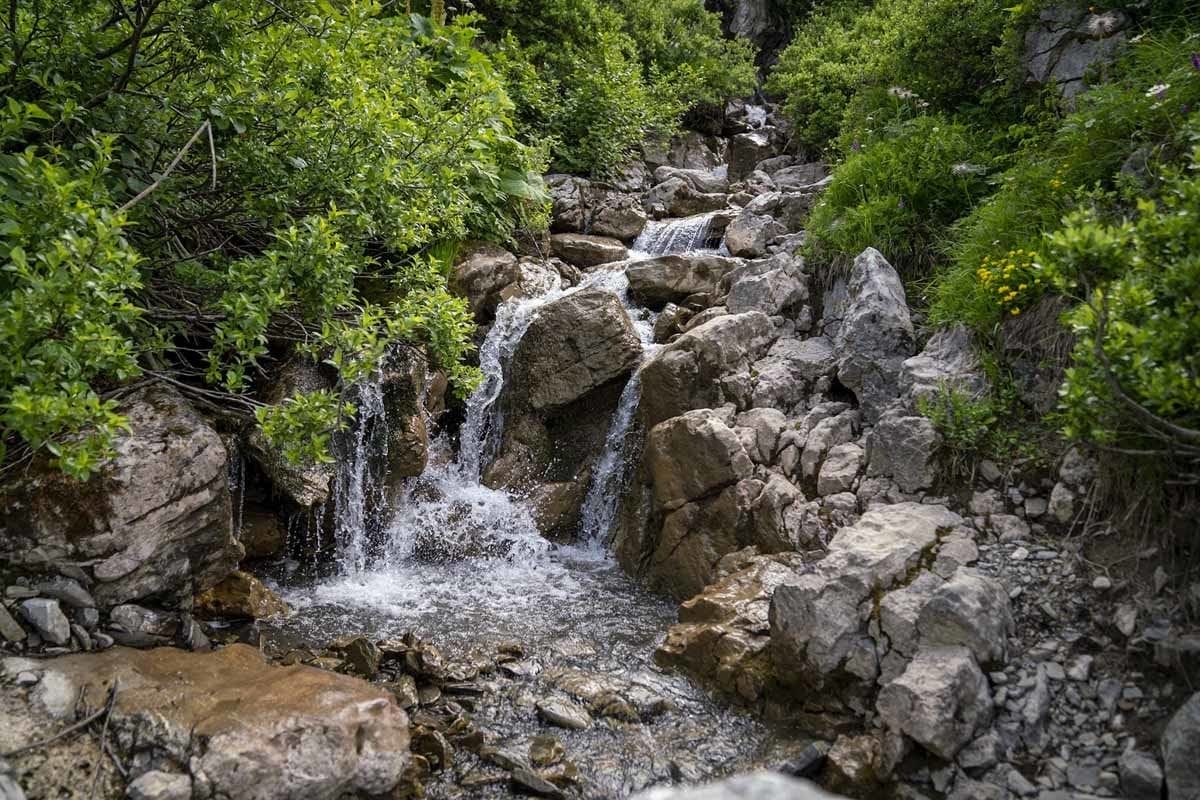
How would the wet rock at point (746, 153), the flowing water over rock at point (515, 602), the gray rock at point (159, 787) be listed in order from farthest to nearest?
1. the wet rock at point (746, 153)
2. the flowing water over rock at point (515, 602)
3. the gray rock at point (159, 787)

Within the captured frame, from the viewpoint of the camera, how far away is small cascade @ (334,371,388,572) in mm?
8633

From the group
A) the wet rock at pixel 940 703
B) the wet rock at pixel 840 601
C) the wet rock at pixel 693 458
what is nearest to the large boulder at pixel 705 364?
the wet rock at pixel 693 458

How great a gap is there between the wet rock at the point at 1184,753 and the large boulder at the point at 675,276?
8.34 m

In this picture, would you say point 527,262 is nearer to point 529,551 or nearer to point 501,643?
point 529,551

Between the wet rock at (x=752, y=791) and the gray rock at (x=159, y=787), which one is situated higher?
the wet rock at (x=752, y=791)

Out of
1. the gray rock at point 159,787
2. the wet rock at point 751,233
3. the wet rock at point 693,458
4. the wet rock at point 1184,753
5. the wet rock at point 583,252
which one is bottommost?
the gray rock at point 159,787

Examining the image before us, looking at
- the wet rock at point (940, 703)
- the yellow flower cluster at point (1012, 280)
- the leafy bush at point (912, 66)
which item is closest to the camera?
the wet rock at point (940, 703)

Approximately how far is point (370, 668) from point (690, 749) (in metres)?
2.63

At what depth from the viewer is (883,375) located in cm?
731

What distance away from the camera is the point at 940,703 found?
4.42m

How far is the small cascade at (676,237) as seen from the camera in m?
13.6

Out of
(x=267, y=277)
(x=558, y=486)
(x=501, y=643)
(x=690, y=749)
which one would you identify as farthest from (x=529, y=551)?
(x=267, y=277)

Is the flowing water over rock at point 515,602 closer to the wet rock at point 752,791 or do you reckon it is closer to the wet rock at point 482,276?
the wet rock at point 482,276

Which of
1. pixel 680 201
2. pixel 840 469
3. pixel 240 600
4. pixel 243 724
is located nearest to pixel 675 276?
pixel 680 201
